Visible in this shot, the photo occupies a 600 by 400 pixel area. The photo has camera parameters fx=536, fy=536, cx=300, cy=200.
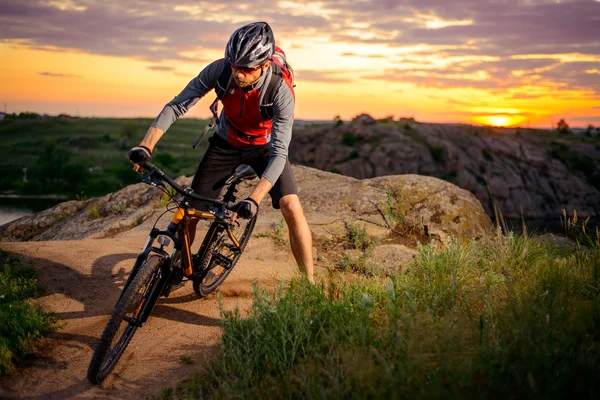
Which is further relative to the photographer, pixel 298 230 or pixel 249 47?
pixel 298 230

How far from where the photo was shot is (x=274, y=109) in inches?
186

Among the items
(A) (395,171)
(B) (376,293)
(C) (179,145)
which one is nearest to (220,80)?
(B) (376,293)

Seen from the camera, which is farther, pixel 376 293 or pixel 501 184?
pixel 501 184

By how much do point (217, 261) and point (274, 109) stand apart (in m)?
1.67

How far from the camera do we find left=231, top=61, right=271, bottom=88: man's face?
4496mm

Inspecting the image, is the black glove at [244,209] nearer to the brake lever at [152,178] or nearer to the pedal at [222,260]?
the brake lever at [152,178]

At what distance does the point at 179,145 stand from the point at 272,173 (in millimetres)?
78345

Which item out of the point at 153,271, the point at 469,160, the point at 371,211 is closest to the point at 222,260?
the point at 153,271

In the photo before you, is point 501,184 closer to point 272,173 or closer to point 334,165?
point 334,165

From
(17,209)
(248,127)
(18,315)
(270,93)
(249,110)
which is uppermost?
(270,93)

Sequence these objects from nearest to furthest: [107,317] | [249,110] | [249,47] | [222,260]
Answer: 1. [249,47]
2. [249,110]
3. [107,317]
4. [222,260]

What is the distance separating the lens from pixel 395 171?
43.7 m

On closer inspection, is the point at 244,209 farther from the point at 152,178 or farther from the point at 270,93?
the point at 270,93

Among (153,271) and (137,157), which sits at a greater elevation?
(137,157)
